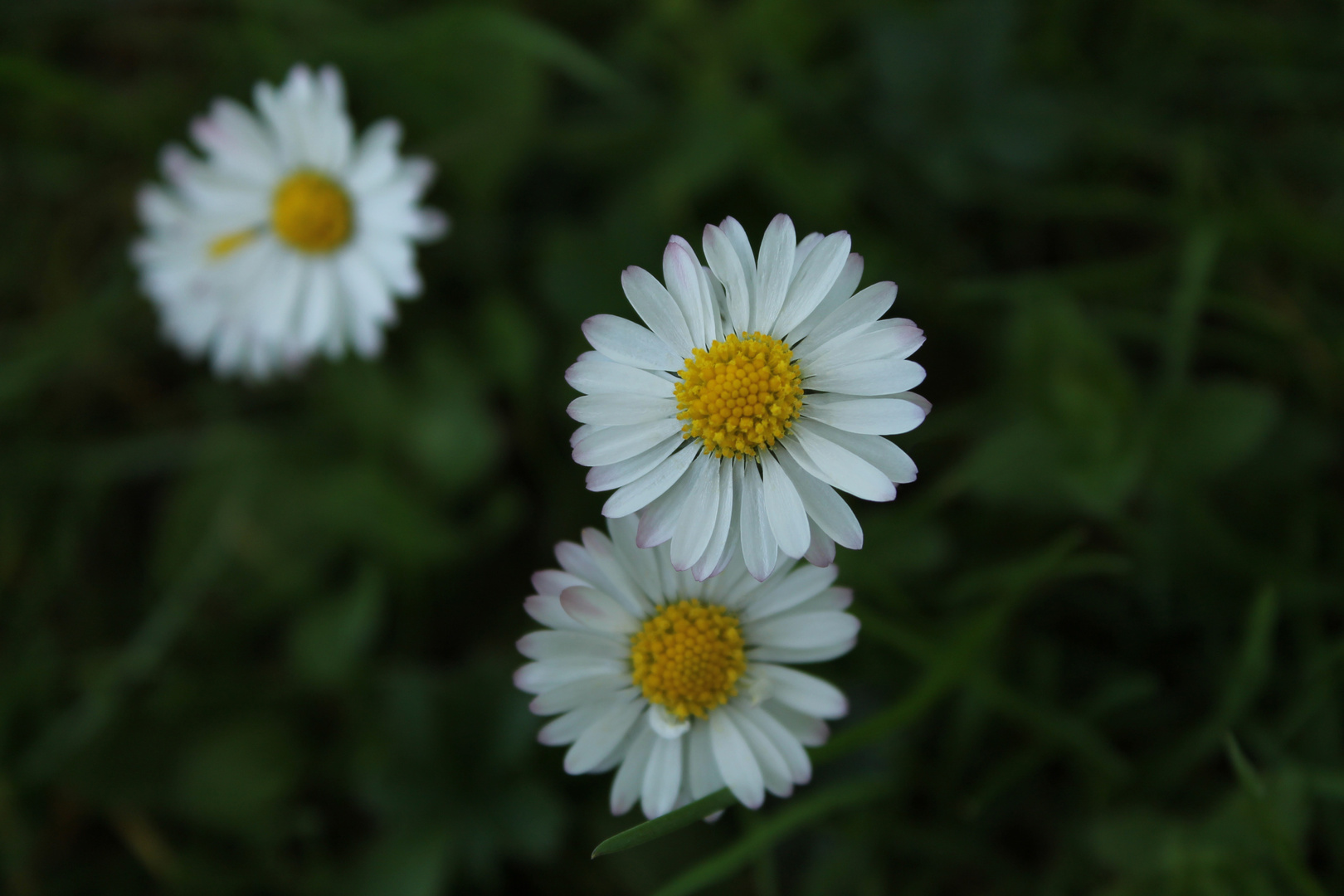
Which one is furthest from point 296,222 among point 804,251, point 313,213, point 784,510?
point 784,510

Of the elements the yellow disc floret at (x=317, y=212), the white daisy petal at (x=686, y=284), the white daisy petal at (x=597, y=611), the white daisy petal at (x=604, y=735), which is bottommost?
the white daisy petal at (x=604, y=735)

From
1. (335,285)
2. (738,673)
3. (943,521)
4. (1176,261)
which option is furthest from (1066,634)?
(335,285)

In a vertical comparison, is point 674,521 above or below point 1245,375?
below

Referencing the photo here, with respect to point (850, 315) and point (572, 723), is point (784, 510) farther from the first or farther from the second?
point (572, 723)

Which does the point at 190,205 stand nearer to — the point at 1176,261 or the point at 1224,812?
the point at 1176,261

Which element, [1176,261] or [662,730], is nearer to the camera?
[662,730]

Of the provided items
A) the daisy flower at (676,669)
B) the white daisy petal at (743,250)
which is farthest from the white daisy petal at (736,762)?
the white daisy petal at (743,250)

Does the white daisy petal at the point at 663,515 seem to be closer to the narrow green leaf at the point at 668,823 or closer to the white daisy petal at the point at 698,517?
the white daisy petal at the point at 698,517
